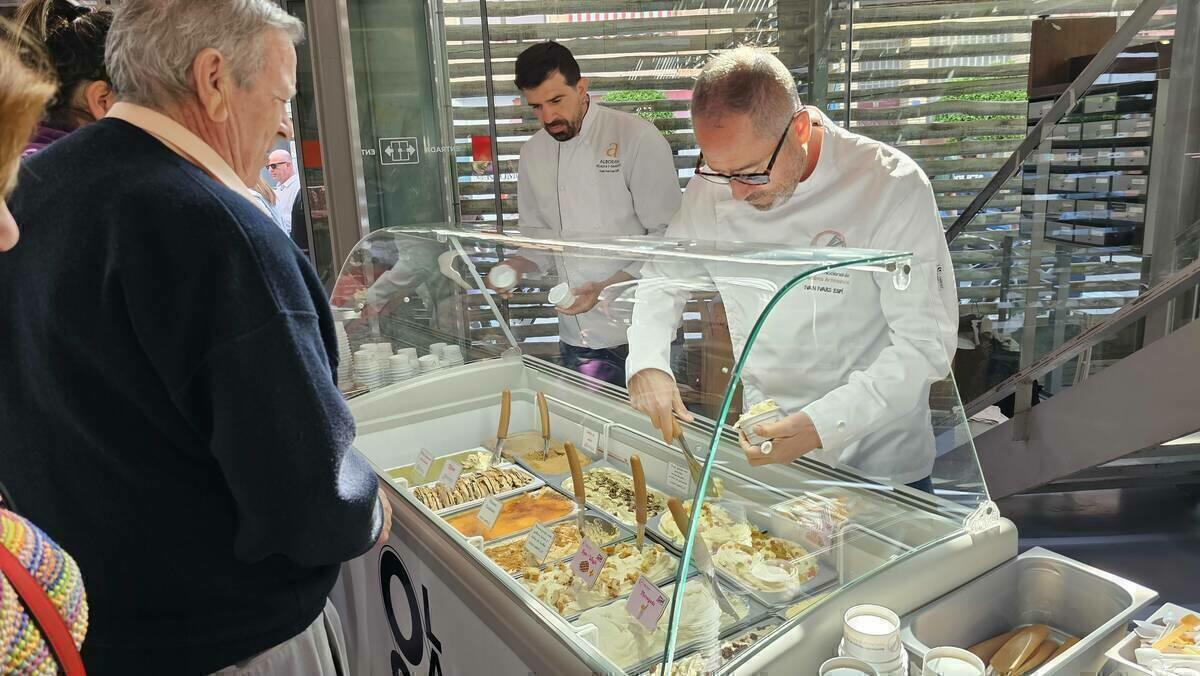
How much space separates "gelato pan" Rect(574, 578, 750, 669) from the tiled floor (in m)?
2.55

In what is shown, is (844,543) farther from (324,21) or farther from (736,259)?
(324,21)

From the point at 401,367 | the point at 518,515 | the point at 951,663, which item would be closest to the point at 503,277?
the point at 401,367

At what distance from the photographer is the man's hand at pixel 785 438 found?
140cm

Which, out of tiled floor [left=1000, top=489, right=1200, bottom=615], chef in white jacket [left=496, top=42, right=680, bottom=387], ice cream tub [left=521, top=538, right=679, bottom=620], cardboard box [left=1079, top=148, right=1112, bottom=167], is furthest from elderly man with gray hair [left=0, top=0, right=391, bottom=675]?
cardboard box [left=1079, top=148, right=1112, bottom=167]

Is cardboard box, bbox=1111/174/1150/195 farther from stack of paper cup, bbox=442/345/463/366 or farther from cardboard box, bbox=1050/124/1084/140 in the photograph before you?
stack of paper cup, bbox=442/345/463/366

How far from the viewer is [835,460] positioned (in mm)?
1455

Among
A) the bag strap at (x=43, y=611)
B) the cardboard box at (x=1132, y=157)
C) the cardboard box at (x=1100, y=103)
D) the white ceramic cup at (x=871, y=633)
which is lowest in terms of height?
the white ceramic cup at (x=871, y=633)

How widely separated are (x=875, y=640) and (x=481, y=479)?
1.15 meters

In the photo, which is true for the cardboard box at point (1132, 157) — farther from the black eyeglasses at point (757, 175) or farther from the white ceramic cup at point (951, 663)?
the white ceramic cup at point (951, 663)

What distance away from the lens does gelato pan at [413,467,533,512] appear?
6.49ft

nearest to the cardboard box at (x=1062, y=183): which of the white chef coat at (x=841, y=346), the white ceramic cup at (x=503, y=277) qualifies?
the white chef coat at (x=841, y=346)

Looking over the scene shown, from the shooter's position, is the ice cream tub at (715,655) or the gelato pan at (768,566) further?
the gelato pan at (768,566)

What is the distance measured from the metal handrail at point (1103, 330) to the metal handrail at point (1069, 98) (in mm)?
710

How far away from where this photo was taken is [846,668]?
1.13 m
